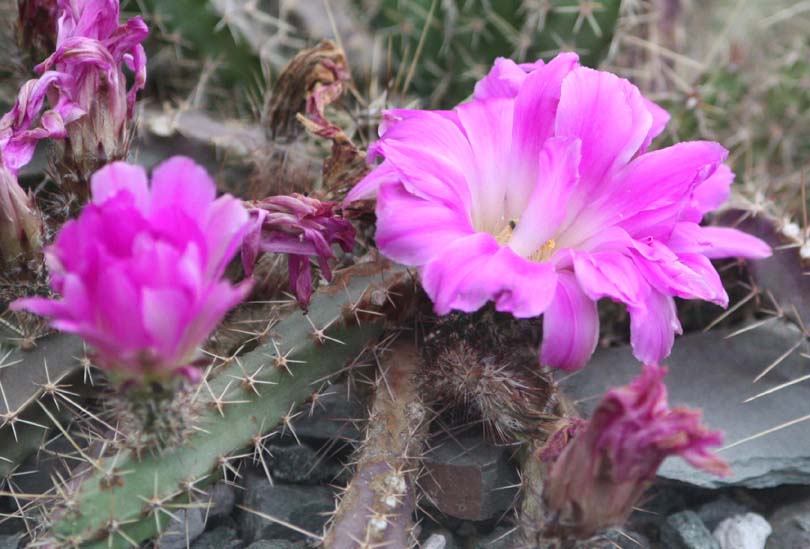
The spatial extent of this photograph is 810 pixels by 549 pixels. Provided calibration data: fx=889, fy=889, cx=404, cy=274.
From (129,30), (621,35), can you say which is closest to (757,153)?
(621,35)

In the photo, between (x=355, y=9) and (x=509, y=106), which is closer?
(x=509, y=106)

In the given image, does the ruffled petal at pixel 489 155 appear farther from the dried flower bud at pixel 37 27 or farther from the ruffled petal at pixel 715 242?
the dried flower bud at pixel 37 27

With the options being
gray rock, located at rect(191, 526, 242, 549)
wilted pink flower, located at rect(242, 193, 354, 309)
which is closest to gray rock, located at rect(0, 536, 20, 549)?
gray rock, located at rect(191, 526, 242, 549)

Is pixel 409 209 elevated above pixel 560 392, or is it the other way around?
pixel 409 209

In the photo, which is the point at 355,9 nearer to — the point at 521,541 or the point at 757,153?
the point at 757,153

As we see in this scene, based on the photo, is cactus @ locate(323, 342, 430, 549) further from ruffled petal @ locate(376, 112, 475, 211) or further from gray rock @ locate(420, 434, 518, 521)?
ruffled petal @ locate(376, 112, 475, 211)
